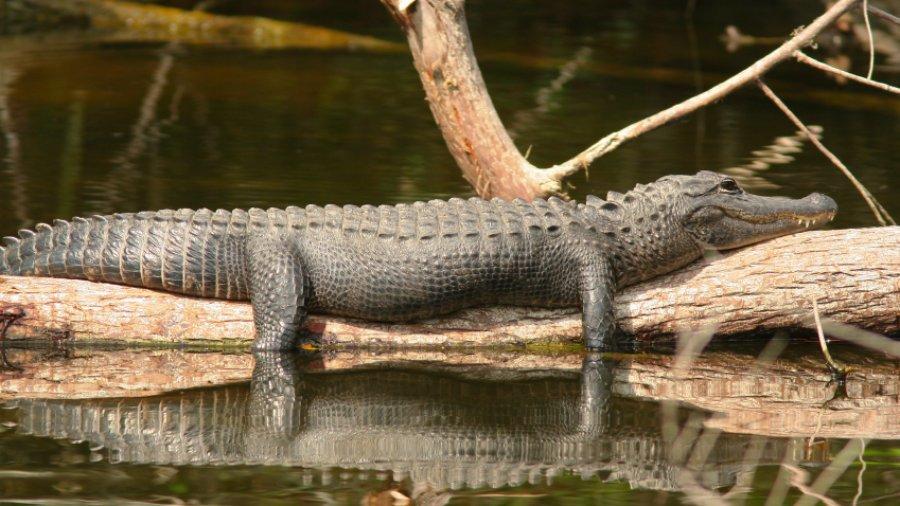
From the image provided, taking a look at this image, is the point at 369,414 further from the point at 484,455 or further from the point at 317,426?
the point at 484,455

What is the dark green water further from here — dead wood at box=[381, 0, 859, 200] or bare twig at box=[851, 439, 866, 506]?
dead wood at box=[381, 0, 859, 200]

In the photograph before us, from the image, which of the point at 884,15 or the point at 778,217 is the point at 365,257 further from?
the point at 884,15

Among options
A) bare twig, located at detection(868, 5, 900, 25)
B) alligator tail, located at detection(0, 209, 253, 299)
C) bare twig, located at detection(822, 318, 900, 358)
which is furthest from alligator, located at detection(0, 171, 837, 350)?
bare twig, located at detection(868, 5, 900, 25)

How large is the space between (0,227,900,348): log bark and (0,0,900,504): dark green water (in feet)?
1.71

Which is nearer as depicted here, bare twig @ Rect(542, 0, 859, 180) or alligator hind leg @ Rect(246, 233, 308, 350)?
alligator hind leg @ Rect(246, 233, 308, 350)

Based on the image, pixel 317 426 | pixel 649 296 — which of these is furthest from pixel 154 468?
pixel 649 296

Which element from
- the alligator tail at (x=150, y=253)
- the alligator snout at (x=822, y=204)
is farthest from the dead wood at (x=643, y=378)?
the alligator snout at (x=822, y=204)

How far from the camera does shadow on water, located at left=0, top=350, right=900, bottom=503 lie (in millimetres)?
4762

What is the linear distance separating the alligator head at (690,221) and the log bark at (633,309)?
0.42 feet

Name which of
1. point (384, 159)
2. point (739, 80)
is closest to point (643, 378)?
point (739, 80)

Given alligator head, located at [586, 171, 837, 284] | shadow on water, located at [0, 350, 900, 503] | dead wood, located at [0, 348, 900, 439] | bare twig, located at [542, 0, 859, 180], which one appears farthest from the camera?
bare twig, located at [542, 0, 859, 180]

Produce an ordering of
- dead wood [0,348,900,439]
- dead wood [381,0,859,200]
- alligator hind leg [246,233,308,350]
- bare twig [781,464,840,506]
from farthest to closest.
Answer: dead wood [381,0,859,200] < alligator hind leg [246,233,308,350] < dead wood [0,348,900,439] < bare twig [781,464,840,506]

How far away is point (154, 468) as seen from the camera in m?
4.84

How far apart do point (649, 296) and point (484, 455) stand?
6.55 ft
